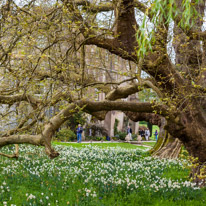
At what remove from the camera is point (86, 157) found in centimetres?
1338

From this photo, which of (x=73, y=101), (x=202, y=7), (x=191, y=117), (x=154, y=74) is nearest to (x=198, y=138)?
(x=191, y=117)

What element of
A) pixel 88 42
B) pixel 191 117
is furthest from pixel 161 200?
pixel 88 42

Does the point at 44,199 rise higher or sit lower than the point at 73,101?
lower

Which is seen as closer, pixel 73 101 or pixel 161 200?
pixel 161 200

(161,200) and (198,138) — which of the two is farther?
(198,138)

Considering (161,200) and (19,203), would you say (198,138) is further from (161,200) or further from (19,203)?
(19,203)

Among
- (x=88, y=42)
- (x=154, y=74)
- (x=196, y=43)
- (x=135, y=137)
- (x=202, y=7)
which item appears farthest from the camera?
(x=135, y=137)

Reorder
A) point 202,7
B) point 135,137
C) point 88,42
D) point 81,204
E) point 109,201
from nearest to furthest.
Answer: point 81,204, point 109,201, point 88,42, point 202,7, point 135,137

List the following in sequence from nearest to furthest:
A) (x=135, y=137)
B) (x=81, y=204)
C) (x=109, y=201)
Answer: (x=81, y=204)
(x=109, y=201)
(x=135, y=137)

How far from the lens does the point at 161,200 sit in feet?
21.8

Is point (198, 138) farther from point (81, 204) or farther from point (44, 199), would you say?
point (44, 199)

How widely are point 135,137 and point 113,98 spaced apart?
2825 centimetres

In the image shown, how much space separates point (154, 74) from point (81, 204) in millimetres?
3909

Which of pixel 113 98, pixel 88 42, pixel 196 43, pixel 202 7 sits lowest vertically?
pixel 113 98
